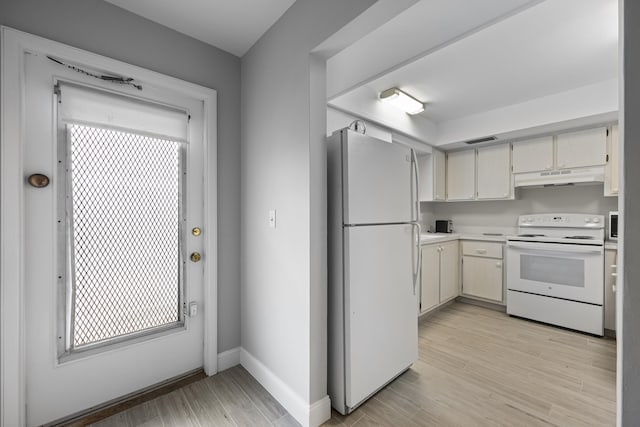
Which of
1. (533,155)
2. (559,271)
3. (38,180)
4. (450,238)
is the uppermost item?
(533,155)

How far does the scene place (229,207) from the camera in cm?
214

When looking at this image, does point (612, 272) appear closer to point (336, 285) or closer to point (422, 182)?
point (422, 182)

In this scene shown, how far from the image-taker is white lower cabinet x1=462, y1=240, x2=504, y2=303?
3.37 meters

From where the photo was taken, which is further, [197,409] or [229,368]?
[229,368]

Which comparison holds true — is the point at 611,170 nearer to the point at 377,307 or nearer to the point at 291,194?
the point at 377,307

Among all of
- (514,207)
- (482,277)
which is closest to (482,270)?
(482,277)

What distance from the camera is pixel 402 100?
2805 millimetres

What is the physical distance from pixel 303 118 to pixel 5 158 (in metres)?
1.49

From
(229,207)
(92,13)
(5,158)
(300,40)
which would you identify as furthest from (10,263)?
(300,40)

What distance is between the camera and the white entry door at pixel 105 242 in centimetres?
145

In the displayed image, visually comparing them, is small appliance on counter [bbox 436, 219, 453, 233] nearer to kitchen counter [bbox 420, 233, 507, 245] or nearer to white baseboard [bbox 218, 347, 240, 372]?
kitchen counter [bbox 420, 233, 507, 245]

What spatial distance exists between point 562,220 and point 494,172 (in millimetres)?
905

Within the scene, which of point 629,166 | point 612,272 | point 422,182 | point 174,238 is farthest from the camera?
point 422,182

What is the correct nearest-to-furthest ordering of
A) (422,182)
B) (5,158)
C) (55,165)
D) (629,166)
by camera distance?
(629,166), (5,158), (55,165), (422,182)
